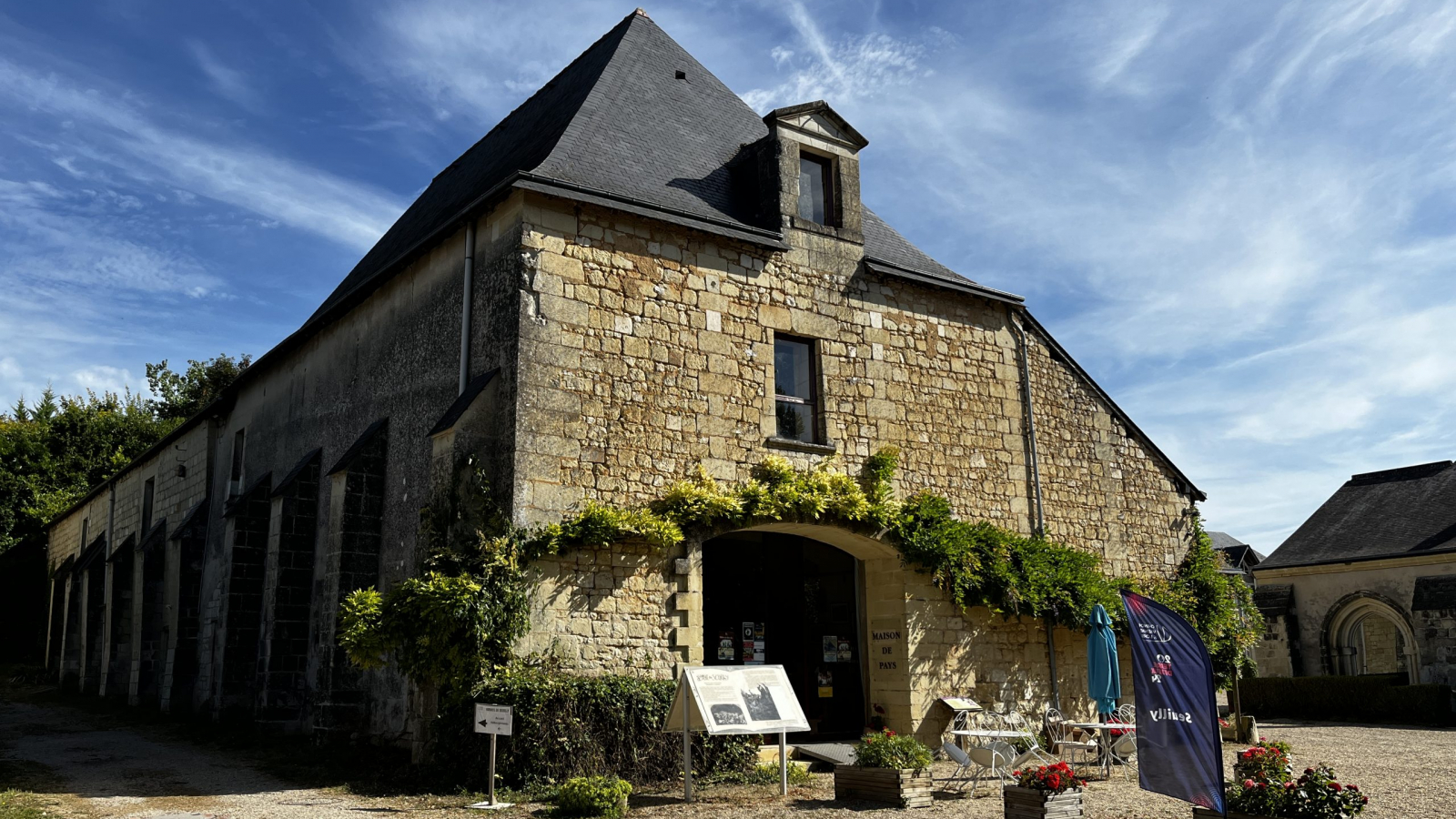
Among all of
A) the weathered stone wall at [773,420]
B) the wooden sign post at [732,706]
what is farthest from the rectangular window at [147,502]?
the wooden sign post at [732,706]

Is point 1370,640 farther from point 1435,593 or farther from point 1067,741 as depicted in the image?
point 1067,741

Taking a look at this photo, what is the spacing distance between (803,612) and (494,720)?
5534 mm

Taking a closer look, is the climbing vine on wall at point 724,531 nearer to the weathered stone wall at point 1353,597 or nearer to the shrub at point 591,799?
the shrub at point 591,799

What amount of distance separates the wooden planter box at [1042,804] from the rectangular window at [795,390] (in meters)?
5.42

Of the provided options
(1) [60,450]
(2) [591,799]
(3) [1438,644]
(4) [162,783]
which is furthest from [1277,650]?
(1) [60,450]

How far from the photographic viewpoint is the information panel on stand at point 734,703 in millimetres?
8844

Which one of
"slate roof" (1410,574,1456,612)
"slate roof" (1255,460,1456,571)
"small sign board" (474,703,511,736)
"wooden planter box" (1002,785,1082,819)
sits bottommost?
"wooden planter box" (1002,785,1082,819)

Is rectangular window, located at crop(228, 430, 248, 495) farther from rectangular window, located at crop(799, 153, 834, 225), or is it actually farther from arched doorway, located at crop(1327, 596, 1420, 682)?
arched doorway, located at crop(1327, 596, 1420, 682)

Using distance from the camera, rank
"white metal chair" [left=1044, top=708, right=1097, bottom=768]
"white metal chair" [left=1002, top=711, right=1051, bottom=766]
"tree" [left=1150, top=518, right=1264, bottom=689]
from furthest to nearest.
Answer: "tree" [left=1150, top=518, right=1264, bottom=689]
"white metal chair" [left=1044, top=708, right=1097, bottom=768]
"white metal chair" [left=1002, top=711, right=1051, bottom=766]

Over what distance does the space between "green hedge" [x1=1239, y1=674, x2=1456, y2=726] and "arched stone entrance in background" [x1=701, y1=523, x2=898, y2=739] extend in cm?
1362

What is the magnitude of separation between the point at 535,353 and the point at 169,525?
14115mm

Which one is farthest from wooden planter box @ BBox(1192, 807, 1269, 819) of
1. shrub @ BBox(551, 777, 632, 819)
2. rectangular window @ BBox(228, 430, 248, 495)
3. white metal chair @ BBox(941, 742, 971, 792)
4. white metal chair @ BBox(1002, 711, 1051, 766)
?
rectangular window @ BBox(228, 430, 248, 495)

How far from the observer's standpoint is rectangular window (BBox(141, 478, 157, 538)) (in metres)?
22.7

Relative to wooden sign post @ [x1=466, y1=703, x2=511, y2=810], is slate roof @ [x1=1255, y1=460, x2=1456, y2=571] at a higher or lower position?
higher
